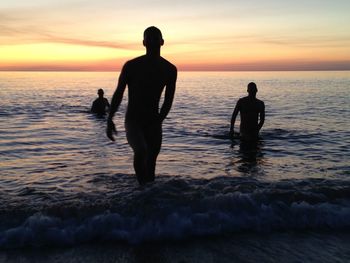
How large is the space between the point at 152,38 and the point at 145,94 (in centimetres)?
71

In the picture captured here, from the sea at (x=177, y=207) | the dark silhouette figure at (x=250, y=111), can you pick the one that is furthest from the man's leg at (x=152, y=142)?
the dark silhouette figure at (x=250, y=111)

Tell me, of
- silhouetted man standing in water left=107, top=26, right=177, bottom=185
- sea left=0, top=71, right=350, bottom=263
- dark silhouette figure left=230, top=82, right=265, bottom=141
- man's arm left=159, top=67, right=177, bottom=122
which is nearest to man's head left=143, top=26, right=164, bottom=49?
silhouetted man standing in water left=107, top=26, right=177, bottom=185

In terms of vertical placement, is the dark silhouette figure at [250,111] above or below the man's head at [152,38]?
below

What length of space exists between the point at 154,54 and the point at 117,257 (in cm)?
245

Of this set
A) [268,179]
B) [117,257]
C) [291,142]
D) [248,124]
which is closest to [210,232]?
[117,257]

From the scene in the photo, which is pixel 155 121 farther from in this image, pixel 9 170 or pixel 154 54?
pixel 9 170

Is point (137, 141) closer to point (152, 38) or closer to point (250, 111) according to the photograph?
point (152, 38)

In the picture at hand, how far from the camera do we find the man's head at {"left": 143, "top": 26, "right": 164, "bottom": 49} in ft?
14.8

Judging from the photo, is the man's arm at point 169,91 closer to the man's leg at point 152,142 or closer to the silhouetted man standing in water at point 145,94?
the silhouetted man standing in water at point 145,94

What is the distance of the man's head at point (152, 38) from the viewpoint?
14.8 feet

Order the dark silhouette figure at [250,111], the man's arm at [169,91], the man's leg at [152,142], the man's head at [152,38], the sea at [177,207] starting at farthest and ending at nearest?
the dark silhouette figure at [250,111]
the man's leg at [152,142]
the man's arm at [169,91]
the man's head at [152,38]
the sea at [177,207]

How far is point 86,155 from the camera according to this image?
9.22m

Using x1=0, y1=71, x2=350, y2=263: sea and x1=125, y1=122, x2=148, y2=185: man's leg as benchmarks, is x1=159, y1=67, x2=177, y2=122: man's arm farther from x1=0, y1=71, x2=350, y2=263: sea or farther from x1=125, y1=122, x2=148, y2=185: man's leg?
x1=0, y1=71, x2=350, y2=263: sea

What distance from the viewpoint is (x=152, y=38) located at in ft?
14.8
